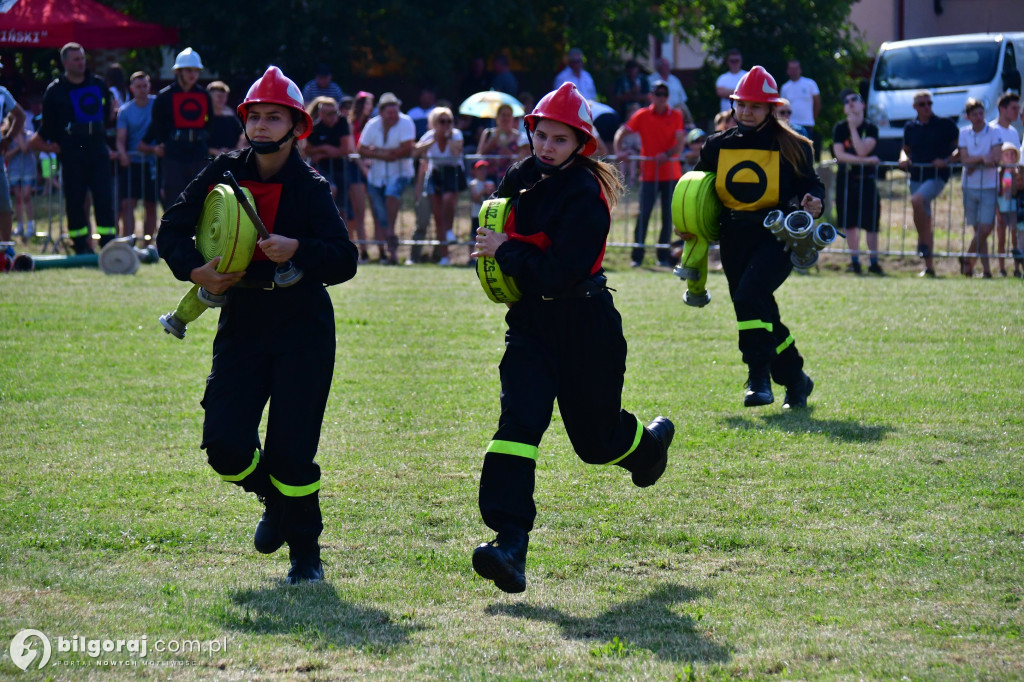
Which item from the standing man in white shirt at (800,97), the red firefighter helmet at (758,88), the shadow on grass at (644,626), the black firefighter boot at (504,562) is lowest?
the shadow on grass at (644,626)

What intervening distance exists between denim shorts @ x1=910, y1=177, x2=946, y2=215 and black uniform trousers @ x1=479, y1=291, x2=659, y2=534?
11.1 m

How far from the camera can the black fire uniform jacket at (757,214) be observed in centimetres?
816

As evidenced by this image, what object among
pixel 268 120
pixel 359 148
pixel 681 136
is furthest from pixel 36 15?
pixel 268 120

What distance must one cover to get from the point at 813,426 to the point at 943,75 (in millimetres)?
15307

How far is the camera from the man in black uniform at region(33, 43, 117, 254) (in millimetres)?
15258

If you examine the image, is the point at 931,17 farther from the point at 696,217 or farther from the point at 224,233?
the point at 224,233

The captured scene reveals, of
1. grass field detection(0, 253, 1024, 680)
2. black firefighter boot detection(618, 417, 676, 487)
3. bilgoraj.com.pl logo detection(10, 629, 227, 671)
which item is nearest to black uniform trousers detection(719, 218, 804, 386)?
grass field detection(0, 253, 1024, 680)

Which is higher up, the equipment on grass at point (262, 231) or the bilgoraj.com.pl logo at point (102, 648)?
the equipment on grass at point (262, 231)

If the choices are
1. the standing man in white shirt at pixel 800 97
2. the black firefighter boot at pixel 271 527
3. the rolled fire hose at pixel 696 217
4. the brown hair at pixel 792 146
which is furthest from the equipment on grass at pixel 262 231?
the standing man in white shirt at pixel 800 97

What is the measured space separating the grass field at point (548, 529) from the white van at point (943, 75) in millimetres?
11401

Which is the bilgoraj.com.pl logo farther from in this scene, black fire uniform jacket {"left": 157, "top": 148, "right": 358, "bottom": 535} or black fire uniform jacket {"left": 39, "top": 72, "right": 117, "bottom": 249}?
black fire uniform jacket {"left": 39, "top": 72, "right": 117, "bottom": 249}

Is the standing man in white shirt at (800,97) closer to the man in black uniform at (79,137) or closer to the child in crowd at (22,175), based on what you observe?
the man in black uniform at (79,137)

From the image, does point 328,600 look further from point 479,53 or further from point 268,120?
point 479,53

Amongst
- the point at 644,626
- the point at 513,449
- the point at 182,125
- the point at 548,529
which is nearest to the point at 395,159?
the point at 182,125
